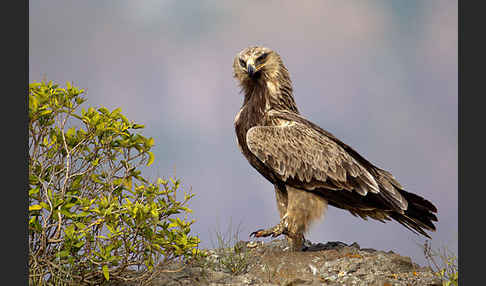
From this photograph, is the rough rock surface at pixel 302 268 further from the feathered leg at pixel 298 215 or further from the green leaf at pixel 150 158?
the green leaf at pixel 150 158

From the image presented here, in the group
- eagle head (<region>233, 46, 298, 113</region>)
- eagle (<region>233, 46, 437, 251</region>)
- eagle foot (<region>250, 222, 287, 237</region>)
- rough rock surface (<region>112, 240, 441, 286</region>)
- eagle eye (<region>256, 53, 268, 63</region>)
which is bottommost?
rough rock surface (<region>112, 240, 441, 286</region>)

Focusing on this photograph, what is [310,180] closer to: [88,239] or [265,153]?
[265,153]

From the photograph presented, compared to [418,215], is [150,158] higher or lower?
higher

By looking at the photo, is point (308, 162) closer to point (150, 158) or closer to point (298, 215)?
point (298, 215)

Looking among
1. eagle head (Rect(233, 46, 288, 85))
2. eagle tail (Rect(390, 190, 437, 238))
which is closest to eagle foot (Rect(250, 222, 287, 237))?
eagle tail (Rect(390, 190, 437, 238))

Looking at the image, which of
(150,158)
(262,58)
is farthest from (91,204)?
(262,58)

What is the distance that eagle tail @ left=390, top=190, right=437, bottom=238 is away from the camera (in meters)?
8.05

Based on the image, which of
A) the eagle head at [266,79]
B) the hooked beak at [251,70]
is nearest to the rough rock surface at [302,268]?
the eagle head at [266,79]

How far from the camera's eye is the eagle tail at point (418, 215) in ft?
26.4

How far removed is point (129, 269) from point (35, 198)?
140 centimetres

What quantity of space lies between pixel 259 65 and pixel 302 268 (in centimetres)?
311

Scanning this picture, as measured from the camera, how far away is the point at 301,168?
7801mm

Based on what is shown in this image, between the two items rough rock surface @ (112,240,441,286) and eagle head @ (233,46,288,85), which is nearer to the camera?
rough rock surface @ (112,240,441,286)

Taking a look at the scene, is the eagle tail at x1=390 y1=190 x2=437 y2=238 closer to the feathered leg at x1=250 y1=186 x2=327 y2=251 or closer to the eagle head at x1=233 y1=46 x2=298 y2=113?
the feathered leg at x1=250 y1=186 x2=327 y2=251
